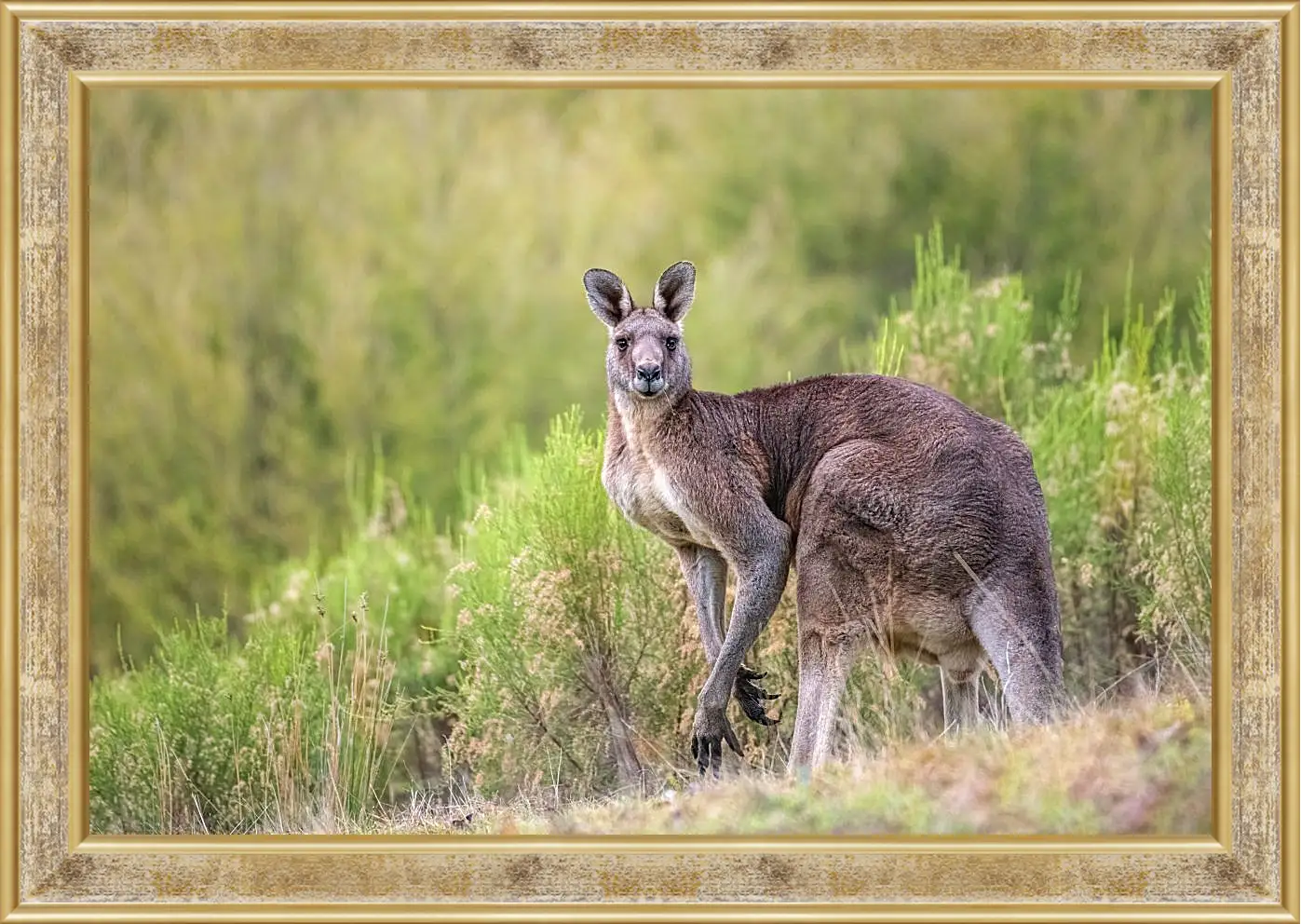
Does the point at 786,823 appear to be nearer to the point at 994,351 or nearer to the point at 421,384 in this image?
the point at 994,351

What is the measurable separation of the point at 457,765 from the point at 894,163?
11.3m

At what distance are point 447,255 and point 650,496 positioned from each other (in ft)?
38.8

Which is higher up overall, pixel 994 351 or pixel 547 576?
pixel 994 351

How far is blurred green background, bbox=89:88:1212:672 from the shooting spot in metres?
15.7

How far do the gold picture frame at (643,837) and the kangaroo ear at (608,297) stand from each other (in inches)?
31.0

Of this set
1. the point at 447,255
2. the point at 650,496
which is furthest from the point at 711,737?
the point at 447,255

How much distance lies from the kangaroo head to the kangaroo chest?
0.81ft

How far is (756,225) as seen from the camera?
17.7 m

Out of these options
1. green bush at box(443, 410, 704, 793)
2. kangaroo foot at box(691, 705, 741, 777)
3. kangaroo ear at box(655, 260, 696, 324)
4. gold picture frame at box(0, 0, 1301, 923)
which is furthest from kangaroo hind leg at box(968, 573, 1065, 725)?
green bush at box(443, 410, 704, 793)

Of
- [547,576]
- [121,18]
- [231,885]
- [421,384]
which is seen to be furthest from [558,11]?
[421,384]

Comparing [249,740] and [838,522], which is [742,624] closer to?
[838,522]

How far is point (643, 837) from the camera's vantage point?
215 inches

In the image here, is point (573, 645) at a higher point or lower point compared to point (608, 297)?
lower

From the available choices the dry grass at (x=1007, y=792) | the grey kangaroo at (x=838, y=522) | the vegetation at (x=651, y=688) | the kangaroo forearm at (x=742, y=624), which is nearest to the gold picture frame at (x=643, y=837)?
the dry grass at (x=1007, y=792)
